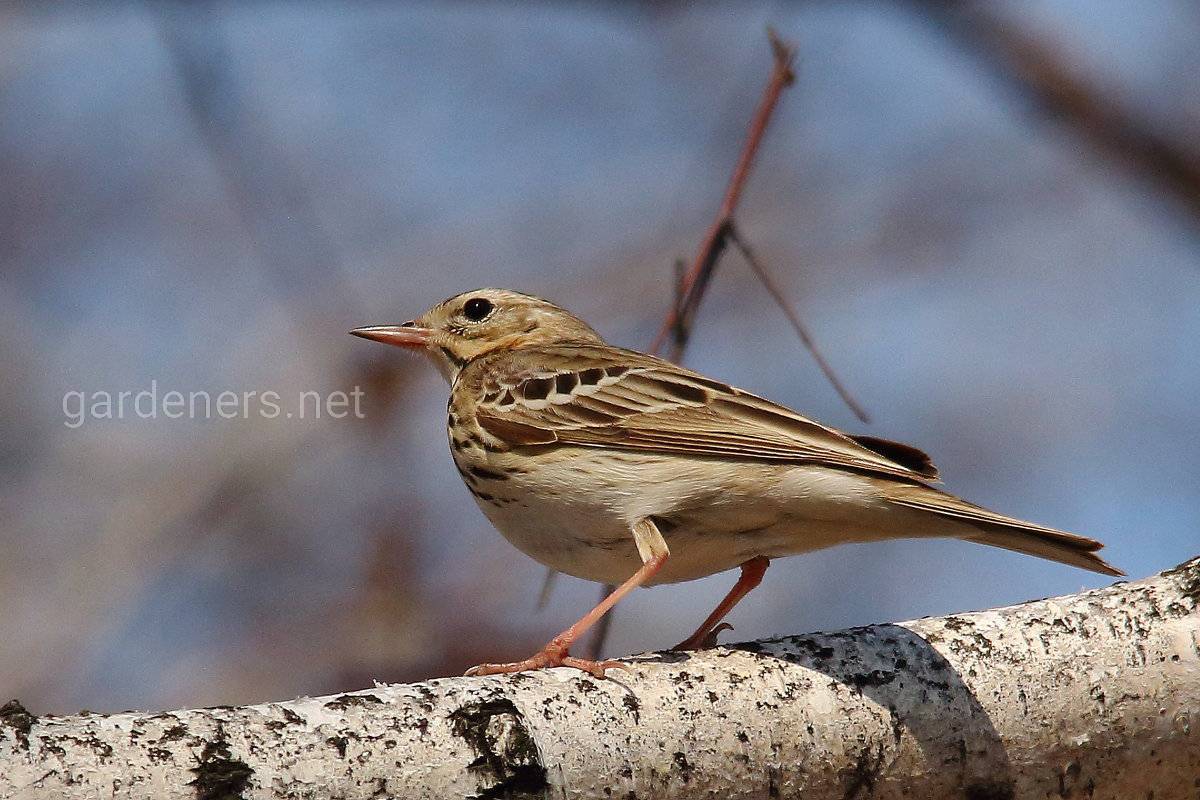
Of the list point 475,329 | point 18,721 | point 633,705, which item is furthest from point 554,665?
point 475,329

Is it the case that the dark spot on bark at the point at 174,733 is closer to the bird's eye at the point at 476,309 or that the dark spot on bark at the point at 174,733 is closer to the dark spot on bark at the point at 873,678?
the dark spot on bark at the point at 873,678

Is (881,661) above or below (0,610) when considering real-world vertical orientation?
below

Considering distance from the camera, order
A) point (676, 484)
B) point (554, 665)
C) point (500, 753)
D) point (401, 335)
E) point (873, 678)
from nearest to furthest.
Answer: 1. point (500, 753)
2. point (873, 678)
3. point (554, 665)
4. point (676, 484)
5. point (401, 335)

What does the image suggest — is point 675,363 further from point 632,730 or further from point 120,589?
point 120,589

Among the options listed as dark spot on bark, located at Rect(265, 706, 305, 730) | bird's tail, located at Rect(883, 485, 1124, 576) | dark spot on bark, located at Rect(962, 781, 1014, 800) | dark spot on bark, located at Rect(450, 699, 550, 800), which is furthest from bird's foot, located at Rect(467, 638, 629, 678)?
bird's tail, located at Rect(883, 485, 1124, 576)

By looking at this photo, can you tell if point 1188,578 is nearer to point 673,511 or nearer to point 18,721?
point 673,511

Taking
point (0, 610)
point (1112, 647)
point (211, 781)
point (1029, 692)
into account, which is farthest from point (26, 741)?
point (0, 610)

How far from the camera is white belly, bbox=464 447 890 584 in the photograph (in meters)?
4.63

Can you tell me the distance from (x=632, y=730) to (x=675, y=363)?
6.15 feet

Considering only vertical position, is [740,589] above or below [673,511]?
below

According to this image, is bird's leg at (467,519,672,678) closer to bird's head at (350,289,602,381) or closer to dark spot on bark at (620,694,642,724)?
dark spot on bark at (620,694,642,724)

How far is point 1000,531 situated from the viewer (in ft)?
13.5

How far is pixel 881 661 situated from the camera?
3.67 meters

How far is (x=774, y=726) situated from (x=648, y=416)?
79.0 inches
